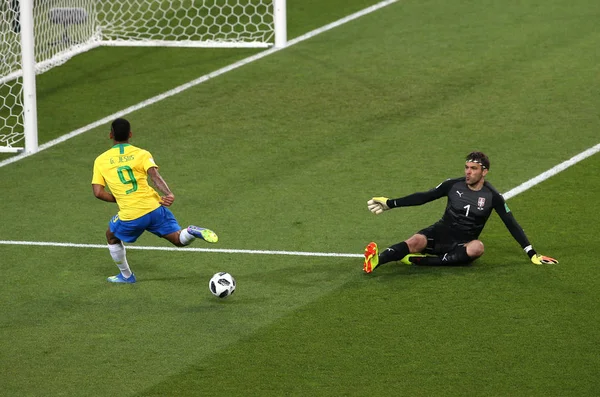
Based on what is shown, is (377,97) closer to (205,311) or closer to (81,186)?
(81,186)

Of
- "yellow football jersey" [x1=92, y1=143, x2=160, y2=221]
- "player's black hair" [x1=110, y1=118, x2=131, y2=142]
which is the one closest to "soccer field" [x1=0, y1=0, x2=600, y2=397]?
"yellow football jersey" [x1=92, y1=143, x2=160, y2=221]

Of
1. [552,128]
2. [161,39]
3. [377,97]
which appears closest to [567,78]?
[552,128]

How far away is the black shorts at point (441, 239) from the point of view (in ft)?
35.4

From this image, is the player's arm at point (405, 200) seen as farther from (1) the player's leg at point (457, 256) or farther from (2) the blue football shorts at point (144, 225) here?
(2) the blue football shorts at point (144, 225)

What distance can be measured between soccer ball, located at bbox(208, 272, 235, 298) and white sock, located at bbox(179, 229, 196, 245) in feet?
1.55

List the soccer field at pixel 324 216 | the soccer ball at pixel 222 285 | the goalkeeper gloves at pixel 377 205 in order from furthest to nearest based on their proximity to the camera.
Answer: the goalkeeper gloves at pixel 377 205
the soccer ball at pixel 222 285
the soccer field at pixel 324 216

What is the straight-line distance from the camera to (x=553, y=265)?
35.2ft

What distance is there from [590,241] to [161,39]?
928 centimetres

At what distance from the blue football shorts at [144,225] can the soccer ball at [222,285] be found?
2.29 feet

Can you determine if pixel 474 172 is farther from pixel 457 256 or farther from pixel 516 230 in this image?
pixel 457 256

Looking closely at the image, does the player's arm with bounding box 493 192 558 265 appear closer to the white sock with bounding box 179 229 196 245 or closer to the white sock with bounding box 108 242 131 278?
the white sock with bounding box 179 229 196 245

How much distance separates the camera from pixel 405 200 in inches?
424

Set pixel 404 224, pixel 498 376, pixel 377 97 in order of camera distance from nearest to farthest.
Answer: pixel 498 376 < pixel 404 224 < pixel 377 97

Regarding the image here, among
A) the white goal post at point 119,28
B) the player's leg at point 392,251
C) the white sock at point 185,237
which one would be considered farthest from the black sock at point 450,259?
the white goal post at point 119,28
